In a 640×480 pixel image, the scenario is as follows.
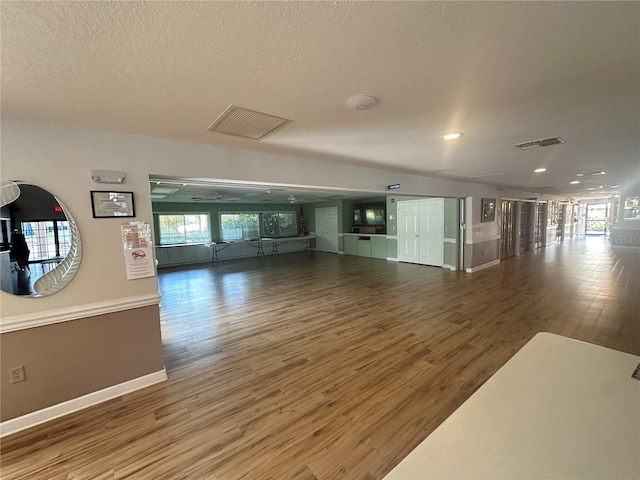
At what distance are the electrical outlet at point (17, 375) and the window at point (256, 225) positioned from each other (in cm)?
881

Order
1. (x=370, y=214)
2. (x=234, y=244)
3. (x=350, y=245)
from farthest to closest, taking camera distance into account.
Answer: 1. (x=350, y=245)
2. (x=234, y=244)
3. (x=370, y=214)

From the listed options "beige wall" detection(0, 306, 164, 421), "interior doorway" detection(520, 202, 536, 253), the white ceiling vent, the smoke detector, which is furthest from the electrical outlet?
"interior doorway" detection(520, 202, 536, 253)

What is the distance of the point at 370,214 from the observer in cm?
1030

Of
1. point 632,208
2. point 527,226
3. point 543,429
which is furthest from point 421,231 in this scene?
point 632,208

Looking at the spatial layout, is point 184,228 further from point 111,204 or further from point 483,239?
point 483,239

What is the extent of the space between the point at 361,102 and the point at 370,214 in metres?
8.63

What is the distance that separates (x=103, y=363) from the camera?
242 cm

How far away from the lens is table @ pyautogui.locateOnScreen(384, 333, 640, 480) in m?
0.74

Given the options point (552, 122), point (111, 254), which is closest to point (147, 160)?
point (111, 254)

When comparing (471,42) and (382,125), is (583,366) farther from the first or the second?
(382,125)

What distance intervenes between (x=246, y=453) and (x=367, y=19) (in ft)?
8.36

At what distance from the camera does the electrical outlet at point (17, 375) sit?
2.09 meters

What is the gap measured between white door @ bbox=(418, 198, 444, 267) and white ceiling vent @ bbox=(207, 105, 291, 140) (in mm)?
6538

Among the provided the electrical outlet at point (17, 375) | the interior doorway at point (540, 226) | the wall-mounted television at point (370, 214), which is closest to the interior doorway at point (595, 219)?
the interior doorway at point (540, 226)
